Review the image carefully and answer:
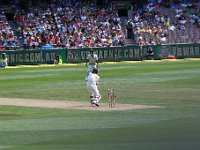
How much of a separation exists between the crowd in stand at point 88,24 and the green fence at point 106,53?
6.30 feet

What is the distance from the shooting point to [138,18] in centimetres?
6812

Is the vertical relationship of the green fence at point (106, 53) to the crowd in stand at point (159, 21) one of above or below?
below

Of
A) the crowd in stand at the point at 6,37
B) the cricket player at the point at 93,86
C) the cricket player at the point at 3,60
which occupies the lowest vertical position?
the cricket player at the point at 3,60

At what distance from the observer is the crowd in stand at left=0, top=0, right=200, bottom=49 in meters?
58.9

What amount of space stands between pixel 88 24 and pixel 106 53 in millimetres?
6372

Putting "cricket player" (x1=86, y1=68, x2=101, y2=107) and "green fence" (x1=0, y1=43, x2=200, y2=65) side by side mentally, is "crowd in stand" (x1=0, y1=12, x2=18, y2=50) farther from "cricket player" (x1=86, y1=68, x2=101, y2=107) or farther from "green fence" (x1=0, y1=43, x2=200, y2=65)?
"cricket player" (x1=86, y1=68, x2=101, y2=107)

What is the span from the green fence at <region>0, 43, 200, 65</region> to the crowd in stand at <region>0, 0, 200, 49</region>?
192cm

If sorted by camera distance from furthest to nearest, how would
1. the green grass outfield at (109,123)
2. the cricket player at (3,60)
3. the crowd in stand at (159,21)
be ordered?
the crowd in stand at (159,21)
the cricket player at (3,60)
the green grass outfield at (109,123)

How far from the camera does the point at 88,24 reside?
210 ft

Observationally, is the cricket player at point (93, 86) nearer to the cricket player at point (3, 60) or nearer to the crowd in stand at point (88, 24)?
the cricket player at point (3, 60)

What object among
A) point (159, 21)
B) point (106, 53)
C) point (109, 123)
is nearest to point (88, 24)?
point (106, 53)

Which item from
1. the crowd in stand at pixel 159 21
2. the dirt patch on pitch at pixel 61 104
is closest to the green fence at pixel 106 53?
the crowd in stand at pixel 159 21

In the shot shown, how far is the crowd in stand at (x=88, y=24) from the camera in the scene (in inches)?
2319

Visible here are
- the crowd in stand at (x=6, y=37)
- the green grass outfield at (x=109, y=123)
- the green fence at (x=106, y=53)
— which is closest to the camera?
the green grass outfield at (x=109, y=123)
